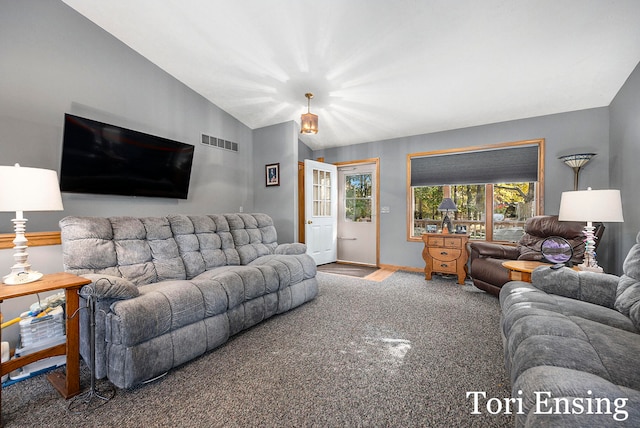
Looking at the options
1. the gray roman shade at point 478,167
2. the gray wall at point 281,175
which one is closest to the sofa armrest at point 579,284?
the gray roman shade at point 478,167

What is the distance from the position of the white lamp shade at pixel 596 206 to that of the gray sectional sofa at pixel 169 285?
2.50 metres

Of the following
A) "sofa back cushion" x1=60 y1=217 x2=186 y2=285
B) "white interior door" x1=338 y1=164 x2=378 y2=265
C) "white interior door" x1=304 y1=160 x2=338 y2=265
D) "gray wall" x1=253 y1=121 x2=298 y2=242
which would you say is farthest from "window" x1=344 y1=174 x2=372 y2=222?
"sofa back cushion" x1=60 y1=217 x2=186 y2=285

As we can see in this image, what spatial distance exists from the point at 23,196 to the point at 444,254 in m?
4.42

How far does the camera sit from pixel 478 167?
4.29m

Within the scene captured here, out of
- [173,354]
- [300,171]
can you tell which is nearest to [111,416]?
[173,354]

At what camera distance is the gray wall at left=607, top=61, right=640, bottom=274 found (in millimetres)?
2668

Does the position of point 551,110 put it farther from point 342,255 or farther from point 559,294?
point 342,255

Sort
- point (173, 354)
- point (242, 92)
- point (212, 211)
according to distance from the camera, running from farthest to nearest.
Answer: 1. point (212, 211)
2. point (242, 92)
3. point (173, 354)

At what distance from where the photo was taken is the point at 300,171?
5.38 m

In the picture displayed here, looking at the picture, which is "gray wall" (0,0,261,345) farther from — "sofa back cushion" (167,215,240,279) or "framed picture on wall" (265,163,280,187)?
"framed picture on wall" (265,163,280,187)

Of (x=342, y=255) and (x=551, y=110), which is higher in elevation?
(x=551, y=110)

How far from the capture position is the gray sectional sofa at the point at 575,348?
2.53ft

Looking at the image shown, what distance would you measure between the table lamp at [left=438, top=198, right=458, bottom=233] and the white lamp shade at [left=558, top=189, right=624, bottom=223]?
1.81 meters

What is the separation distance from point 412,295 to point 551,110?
3.07 metres
